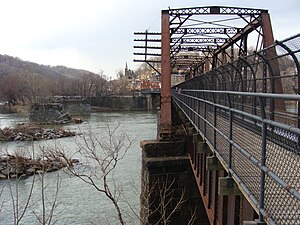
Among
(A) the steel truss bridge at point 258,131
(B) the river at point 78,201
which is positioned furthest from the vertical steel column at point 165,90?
(B) the river at point 78,201

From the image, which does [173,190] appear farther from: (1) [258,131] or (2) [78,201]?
(1) [258,131]

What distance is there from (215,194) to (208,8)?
1174cm

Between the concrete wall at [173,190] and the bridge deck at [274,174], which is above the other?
the bridge deck at [274,174]

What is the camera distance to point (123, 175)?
72.2 ft

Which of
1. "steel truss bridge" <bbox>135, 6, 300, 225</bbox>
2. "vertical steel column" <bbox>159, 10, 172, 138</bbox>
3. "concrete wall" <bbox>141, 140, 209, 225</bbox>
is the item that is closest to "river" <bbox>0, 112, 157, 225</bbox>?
"concrete wall" <bbox>141, 140, 209, 225</bbox>

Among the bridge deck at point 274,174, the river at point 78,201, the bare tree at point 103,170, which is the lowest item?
the river at point 78,201

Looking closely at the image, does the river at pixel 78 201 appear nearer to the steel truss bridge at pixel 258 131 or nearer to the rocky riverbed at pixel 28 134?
the steel truss bridge at pixel 258 131

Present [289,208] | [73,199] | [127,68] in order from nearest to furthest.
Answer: [289,208] → [73,199] → [127,68]

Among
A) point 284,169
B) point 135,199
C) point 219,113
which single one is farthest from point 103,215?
point 284,169

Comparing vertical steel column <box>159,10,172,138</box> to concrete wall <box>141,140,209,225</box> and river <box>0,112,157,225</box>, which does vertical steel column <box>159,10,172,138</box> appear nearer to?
concrete wall <box>141,140,209,225</box>

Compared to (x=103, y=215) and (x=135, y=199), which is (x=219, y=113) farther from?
(x=135, y=199)

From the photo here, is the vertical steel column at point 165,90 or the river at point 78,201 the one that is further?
the river at point 78,201

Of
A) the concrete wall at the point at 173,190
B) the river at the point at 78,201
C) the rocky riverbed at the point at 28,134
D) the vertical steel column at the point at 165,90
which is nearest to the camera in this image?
the concrete wall at the point at 173,190

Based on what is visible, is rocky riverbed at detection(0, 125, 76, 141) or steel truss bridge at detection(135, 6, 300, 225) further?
rocky riverbed at detection(0, 125, 76, 141)
